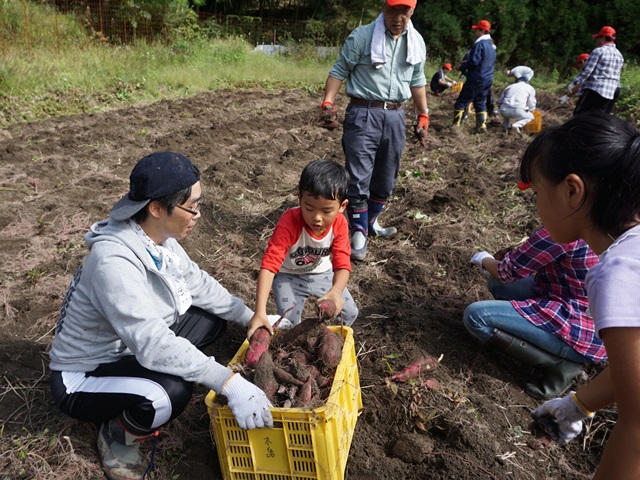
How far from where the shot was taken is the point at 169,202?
208 cm

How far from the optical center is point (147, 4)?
14.8 metres

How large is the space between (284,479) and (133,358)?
2.79 ft

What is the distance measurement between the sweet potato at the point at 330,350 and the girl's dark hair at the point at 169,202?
87 centimetres

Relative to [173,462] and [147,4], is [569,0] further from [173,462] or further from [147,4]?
[173,462]

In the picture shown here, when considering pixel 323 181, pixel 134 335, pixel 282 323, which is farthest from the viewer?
pixel 282 323

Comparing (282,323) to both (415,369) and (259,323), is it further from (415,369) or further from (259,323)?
(415,369)

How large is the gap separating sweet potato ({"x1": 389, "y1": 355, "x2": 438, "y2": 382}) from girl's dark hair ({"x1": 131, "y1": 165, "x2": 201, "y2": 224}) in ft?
4.52

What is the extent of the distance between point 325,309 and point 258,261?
1.92 meters

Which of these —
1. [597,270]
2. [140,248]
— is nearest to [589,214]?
[597,270]

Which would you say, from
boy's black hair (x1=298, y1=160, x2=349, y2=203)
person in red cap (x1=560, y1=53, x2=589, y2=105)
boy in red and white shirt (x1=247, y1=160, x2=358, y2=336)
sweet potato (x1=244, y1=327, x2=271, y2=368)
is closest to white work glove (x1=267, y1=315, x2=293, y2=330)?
boy in red and white shirt (x1=247, y1=160, x2=358, y2=336)

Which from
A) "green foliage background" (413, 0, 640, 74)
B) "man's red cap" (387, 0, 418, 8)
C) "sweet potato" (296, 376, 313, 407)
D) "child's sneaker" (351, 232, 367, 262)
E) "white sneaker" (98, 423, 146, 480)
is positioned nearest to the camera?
"sweet potato" (296, 376, 313, 407)

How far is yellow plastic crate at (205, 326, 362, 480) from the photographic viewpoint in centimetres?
177

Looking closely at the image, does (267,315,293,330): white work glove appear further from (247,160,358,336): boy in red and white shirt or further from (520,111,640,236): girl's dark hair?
(520,111,640,236): girl's dark hair

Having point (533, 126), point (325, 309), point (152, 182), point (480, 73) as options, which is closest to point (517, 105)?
point (533, 126)
